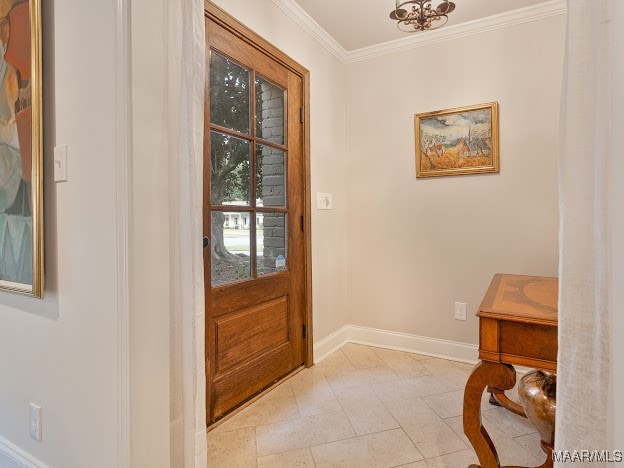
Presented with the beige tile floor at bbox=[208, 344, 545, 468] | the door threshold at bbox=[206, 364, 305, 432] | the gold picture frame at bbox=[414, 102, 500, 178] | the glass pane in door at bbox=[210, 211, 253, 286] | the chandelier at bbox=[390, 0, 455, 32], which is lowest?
the beige tile floor at bbox=[208, 344, 545, 468]

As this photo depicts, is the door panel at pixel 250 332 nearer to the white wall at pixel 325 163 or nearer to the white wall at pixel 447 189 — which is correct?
the white wall at pixel 325 163

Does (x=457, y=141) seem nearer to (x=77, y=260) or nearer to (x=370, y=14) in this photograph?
(x=370, y=14)

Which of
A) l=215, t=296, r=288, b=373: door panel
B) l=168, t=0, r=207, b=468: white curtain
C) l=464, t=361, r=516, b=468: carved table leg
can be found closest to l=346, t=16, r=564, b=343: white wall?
l=215, t=296, r=288, b=373: door panel

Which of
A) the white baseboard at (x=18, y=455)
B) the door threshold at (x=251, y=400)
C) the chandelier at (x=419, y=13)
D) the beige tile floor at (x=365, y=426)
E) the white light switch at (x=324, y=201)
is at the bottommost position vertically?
the beige tile floor at (x=365, y=426)

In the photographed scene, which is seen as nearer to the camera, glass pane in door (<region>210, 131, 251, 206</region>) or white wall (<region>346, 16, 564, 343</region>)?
glass pane in door (<region>210, 131, 251, 206</region>)

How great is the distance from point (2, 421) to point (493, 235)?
9.55 ft

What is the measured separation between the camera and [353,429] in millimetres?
1756

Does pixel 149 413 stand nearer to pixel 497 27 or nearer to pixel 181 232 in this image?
pixel 181 232

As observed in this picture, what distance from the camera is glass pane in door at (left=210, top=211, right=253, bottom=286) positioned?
182cm

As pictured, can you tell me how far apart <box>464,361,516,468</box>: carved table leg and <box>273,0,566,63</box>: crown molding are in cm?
233

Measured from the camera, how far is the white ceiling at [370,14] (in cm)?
228

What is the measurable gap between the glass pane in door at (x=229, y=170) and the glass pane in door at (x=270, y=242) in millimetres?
206

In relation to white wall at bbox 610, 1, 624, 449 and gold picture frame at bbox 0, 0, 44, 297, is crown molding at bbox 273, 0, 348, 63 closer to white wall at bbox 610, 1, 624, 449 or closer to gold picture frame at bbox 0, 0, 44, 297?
gold picture frame at bbox 0, 0, 44, 297

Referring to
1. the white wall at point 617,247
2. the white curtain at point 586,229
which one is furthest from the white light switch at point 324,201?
the white wall at point 617,247
